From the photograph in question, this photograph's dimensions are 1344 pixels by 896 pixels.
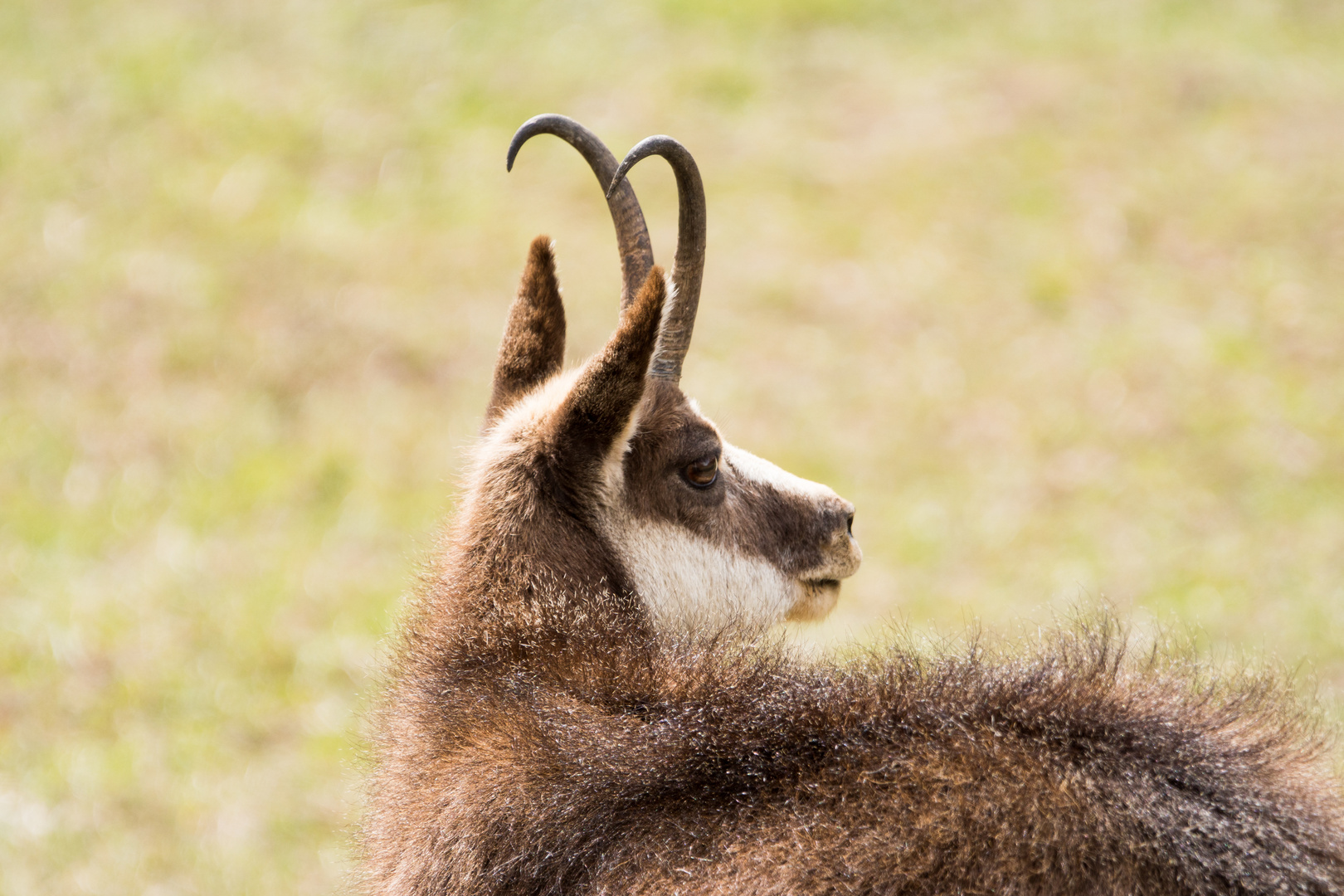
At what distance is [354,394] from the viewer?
11805 millimetres

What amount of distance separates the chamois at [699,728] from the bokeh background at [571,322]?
344 centimetres

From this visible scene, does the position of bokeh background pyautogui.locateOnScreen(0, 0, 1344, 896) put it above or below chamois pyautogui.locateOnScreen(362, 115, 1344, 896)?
above

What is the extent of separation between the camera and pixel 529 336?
4777 millimetres

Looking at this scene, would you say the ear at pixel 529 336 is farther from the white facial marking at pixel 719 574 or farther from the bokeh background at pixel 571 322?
the bokeh background at pixel 571 322

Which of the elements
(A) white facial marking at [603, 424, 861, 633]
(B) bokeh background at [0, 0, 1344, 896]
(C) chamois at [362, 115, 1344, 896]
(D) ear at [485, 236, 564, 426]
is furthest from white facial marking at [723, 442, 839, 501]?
(B) bokeh background at [0, 0, 1344, 896]

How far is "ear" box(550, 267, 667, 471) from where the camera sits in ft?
12.2

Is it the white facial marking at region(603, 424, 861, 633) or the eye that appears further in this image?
the eye

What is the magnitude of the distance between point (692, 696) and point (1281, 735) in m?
1.50

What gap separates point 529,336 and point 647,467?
817 mm

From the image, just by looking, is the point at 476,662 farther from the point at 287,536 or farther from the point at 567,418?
the point at 287,536

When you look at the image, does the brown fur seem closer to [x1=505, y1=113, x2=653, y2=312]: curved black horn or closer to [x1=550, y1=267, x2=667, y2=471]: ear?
[x1=550, y1=267, x2=667, y2=471]: ear

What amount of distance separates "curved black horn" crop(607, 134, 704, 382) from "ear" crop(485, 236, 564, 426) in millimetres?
465

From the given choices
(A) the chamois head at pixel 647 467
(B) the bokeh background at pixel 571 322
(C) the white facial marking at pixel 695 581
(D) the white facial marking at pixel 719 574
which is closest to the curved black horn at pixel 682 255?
(A) the chamois head at pixel 647 467

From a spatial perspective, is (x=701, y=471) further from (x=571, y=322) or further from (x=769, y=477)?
(x=571, y=322)
